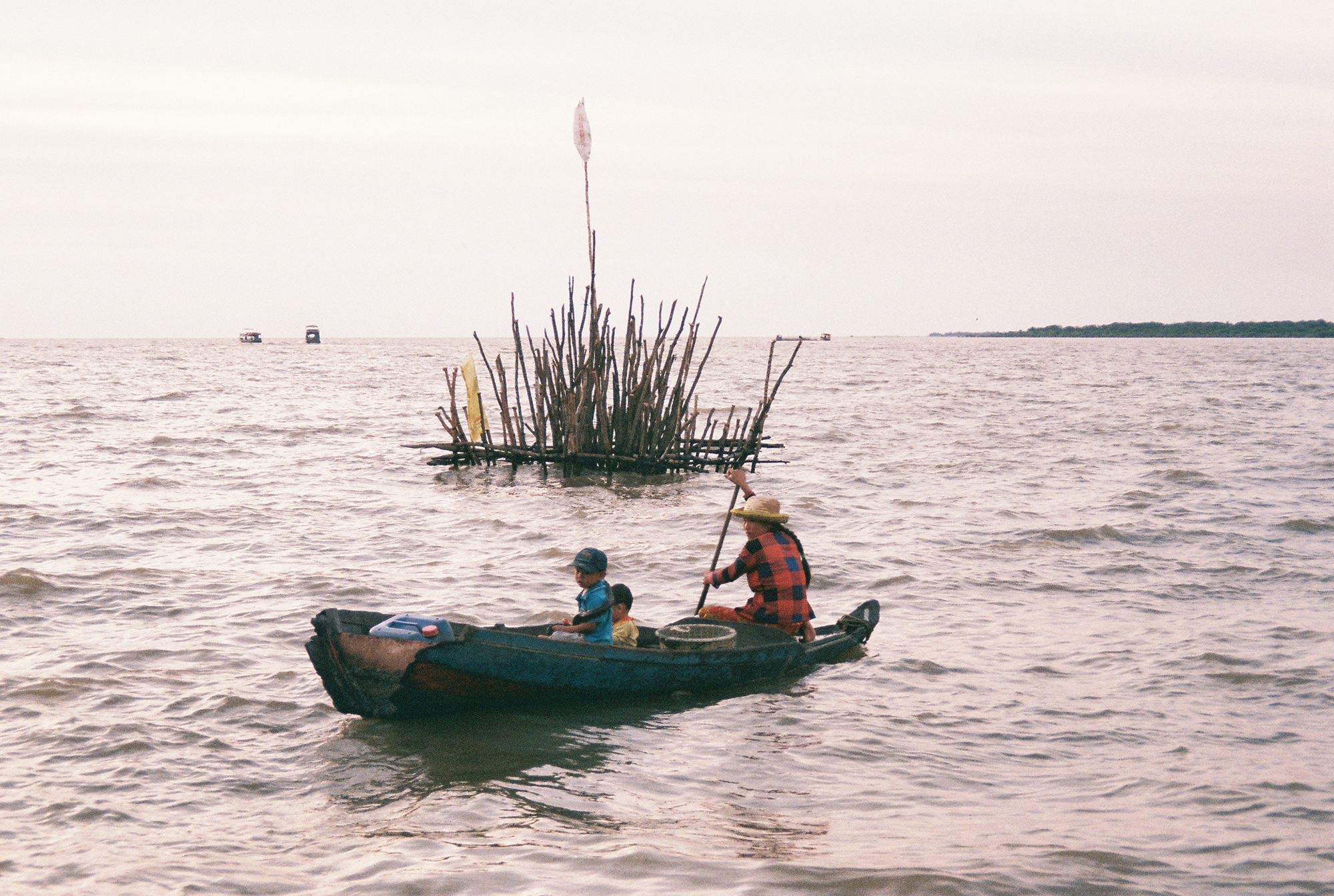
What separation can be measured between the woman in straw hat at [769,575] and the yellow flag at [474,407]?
8.81 meters

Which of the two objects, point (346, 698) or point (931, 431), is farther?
point (931, 431)

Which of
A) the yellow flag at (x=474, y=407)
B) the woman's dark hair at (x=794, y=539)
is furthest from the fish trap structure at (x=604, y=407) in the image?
the woman's dark hair at (x=794, y=539)

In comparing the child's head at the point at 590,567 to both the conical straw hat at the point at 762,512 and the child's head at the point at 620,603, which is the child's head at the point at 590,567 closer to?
the child's head at the point at 620,603

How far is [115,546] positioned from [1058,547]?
9941 mm

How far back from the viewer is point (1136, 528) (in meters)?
13.2

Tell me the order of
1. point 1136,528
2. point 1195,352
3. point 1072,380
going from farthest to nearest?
point 1195,352, point 1072,380, point 1136,528

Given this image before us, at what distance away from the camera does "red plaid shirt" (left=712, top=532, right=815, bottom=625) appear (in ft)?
25.3

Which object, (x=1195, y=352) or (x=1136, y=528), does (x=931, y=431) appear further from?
(x=1195, y=352)

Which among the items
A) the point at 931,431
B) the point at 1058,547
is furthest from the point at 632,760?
the point at 931,431

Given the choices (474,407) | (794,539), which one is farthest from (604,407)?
(794,539)

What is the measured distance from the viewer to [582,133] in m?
15.2

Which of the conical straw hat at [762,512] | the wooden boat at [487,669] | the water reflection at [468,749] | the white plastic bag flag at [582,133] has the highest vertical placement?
the white plastic bag flag at [582,133]

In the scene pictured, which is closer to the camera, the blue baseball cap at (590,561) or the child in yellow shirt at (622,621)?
the blue baseball cap at (590,561)

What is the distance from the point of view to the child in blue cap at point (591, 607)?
22.2ft
